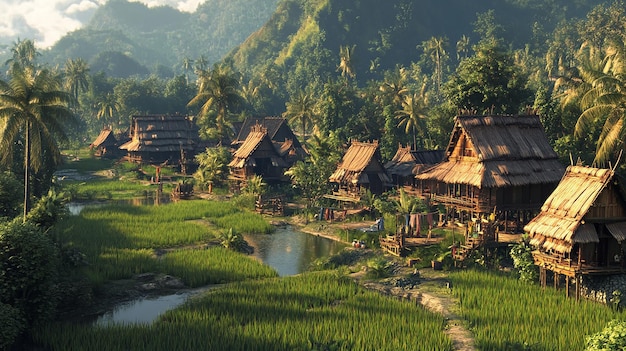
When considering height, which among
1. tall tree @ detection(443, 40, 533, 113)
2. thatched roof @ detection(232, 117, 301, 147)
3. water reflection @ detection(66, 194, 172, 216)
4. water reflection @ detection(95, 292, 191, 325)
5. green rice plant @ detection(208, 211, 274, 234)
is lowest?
water reflection @ detection(95, 292, 191, 325)

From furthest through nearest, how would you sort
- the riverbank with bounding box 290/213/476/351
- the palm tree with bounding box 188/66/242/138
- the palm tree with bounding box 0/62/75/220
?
the palm tree with bounding box 188/66/242/138
the palm tree with bounding box 0/62/75/220
the riverbank with bounding box 290/213/476/351

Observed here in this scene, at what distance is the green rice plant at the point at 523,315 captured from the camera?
22.0 meters

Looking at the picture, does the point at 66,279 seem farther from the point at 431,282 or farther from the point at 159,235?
the point at 431,282

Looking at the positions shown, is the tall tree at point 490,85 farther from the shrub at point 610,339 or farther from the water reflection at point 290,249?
the shrub at point 610,339

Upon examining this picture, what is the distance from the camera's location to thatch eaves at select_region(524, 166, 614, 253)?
1050 inches

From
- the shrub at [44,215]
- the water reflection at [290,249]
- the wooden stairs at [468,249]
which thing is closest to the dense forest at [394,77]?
the wooden stairs at [468,249]

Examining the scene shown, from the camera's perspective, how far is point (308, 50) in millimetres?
169375

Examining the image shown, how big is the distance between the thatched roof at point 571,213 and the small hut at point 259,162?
34.7m

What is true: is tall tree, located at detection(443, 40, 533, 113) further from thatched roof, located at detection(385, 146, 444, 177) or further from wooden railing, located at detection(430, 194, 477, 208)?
wooden railing, located at detection(430, 194, 477, 208)

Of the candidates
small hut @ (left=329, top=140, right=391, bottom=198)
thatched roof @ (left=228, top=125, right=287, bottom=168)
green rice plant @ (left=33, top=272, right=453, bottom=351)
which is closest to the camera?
green rice plant @ (left=33, top=272, right=453, bottom=351)

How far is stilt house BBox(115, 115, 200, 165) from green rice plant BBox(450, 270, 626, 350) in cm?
5298

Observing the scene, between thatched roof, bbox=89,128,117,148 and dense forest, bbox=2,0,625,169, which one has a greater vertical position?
dense forest, bbox=2,0,625,169

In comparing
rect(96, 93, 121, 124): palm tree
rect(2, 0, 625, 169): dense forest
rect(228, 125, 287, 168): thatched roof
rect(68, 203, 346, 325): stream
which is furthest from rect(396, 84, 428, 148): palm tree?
rect(96, 93, 121, 124): palm tree

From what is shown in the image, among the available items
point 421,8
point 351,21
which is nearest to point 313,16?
point 351,21
